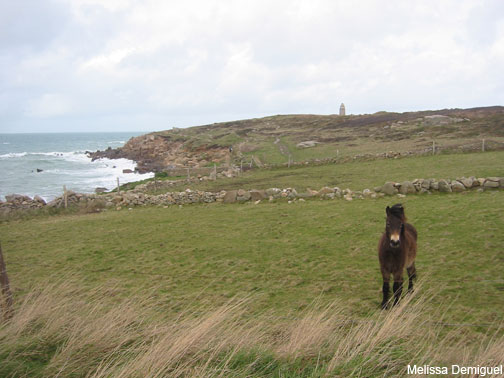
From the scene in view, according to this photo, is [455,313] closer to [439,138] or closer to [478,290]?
[478,290]

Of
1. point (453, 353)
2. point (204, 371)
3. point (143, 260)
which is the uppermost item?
point (204, 371)

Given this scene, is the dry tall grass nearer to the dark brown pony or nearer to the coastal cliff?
the dark brown pony

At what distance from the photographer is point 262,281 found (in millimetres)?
7918

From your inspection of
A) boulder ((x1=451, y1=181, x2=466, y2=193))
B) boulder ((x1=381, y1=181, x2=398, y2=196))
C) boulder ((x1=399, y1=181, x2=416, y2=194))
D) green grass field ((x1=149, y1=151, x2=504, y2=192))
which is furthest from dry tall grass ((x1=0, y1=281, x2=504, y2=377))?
green grass field ((x1=149, y1=151, x2=504, y2=192))

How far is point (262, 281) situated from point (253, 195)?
9.62 m

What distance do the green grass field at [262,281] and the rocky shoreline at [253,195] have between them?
79 cm

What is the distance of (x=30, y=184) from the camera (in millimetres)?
43125

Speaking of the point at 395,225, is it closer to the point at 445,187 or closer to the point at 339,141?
the point at 445,187

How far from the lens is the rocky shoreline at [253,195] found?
15086mm

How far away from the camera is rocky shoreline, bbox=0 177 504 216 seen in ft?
49.5

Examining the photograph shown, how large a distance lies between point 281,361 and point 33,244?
39.0 ft

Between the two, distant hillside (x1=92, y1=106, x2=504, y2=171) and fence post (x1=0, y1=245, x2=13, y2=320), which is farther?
distant hillside (x1=92, y1=106, x2=504, y2=171)

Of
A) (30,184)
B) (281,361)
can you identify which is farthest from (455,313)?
(30,184)

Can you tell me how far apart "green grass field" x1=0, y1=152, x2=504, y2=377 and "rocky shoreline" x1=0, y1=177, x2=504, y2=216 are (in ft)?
2.60
